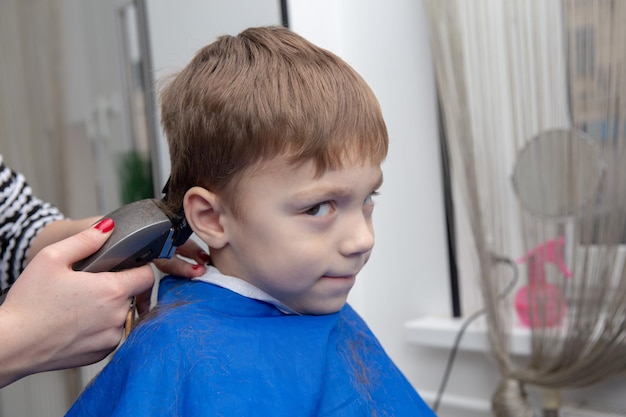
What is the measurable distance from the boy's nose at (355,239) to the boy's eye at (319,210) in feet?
0.10

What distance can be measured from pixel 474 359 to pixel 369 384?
930 mm

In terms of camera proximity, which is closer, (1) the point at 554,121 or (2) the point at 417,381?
(1) the point at 554,121

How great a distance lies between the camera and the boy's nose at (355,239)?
32.6 inches

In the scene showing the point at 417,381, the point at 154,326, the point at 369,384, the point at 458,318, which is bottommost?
the point at 417,381

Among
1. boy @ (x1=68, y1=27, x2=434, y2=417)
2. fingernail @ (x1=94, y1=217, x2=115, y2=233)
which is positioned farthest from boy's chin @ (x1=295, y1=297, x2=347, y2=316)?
fingernail @ (x1=94, y1=217, x2=115, y2=233)

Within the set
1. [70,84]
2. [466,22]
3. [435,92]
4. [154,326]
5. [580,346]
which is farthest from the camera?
[70,84]

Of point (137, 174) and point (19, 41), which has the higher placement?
point (19, 41)

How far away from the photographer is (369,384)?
0.90 m

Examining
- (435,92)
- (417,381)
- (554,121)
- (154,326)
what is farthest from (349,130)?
(417,381)

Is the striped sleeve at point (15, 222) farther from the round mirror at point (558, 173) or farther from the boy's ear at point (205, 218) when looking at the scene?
the round mirror at point (558, 173)

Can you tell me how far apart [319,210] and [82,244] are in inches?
10.5

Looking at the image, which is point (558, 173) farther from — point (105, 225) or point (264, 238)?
point (105, 225)

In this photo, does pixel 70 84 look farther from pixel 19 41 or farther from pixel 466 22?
pixel 466 22

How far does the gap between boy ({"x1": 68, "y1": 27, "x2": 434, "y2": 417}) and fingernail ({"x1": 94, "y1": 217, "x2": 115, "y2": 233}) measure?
9 centimetres
